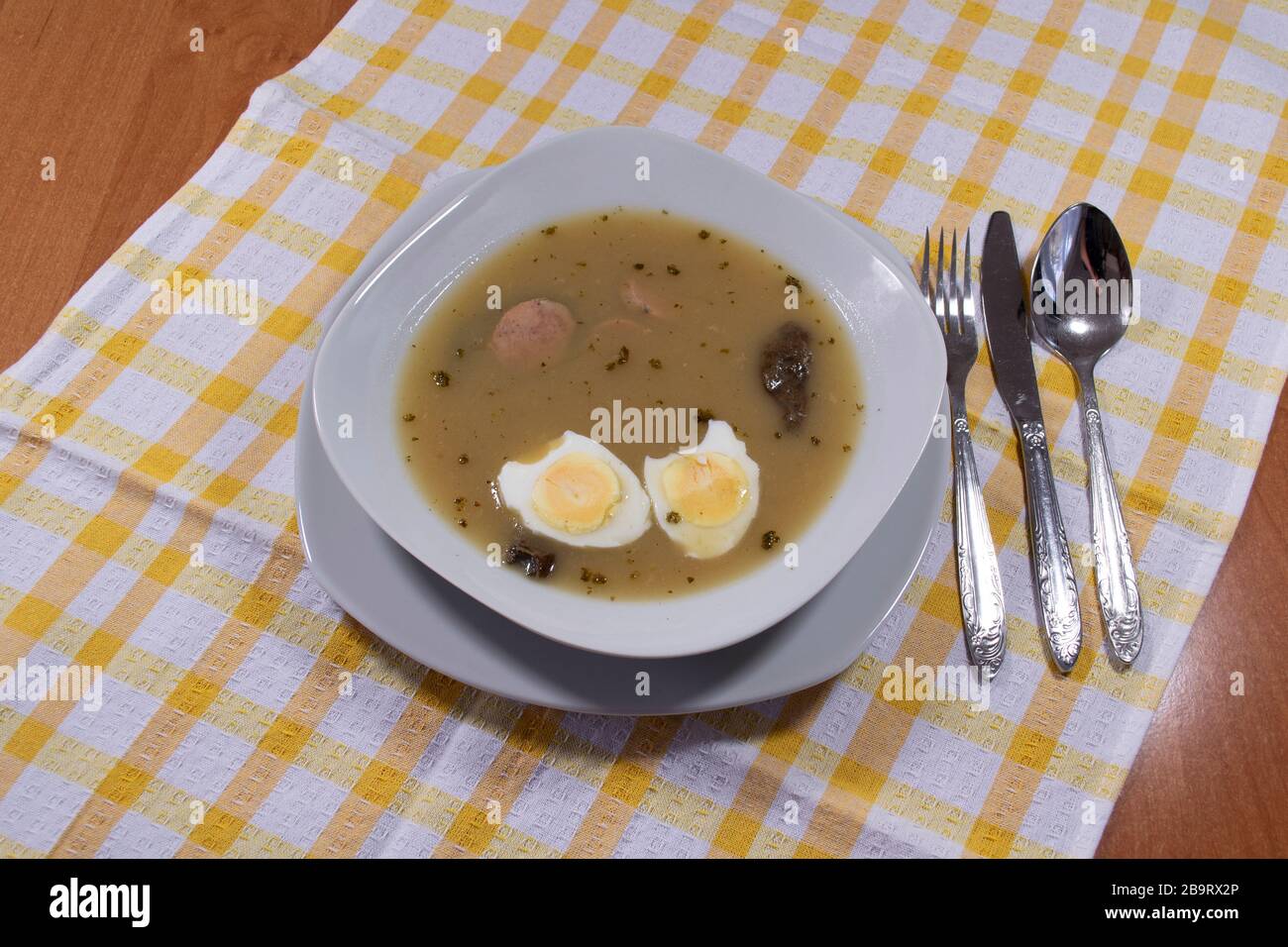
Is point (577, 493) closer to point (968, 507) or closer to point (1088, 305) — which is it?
point (968, 507)

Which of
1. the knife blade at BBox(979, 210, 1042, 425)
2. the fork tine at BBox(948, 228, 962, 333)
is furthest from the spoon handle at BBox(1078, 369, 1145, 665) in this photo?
the fork tine at BBox(948, 228, 962, 333)

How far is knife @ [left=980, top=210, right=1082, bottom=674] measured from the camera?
1.87 meters

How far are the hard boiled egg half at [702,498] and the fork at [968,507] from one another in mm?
410

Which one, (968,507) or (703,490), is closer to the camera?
(703,490)

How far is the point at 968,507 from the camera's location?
1935 millimetres

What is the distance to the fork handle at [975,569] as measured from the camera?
1.86 metres

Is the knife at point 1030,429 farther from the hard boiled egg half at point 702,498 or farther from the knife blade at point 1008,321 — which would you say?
the hard boiled egg half at point 702,498

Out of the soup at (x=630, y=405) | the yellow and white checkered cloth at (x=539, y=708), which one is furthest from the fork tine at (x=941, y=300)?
the soup at (x=630, y=405)

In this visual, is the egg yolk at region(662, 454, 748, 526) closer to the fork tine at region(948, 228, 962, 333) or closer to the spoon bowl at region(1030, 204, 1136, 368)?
the fork tine at region(948, 228, 962, 333)

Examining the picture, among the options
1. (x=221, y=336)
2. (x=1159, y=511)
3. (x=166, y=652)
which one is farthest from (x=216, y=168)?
(x=1159, y=511)

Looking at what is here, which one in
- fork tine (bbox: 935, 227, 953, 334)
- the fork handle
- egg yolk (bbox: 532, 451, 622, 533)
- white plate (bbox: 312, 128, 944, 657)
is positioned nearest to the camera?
white plate (bbox: 312, 128, 944, 657)

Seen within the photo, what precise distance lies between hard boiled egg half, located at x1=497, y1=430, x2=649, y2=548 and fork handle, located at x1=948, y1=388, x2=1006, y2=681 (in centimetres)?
59

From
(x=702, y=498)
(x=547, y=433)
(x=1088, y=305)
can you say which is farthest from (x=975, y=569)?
(x=547, y=433)

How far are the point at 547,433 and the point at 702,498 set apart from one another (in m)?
0.29
